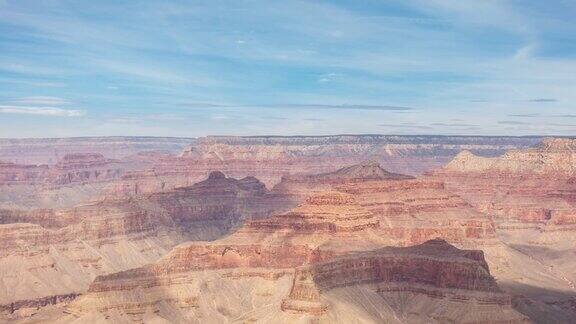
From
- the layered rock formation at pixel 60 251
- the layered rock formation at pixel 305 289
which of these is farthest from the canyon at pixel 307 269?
the layered rock formation at pixel 60 251

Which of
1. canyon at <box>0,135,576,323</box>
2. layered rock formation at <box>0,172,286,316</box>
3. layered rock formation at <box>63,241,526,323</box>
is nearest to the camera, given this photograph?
layered rock formation at <box>63,241,526,323</box>

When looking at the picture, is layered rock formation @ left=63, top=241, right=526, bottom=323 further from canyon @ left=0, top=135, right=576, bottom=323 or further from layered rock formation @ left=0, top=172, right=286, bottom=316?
layered rock formation @ left=0, top=172, right=286, bottom=316

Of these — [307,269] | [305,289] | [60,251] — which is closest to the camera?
[305,289]

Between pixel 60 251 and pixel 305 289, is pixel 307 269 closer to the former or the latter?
pixel 305 289

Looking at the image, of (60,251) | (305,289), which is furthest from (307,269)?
(60,251)

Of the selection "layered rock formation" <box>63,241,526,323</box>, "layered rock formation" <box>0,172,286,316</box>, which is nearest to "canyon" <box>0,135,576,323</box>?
"layered rock formation" <box>63,241,526,323</box>

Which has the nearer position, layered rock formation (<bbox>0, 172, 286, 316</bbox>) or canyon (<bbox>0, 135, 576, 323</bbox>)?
canyon (<bbox>0, 135, 576, 323</bbox>)

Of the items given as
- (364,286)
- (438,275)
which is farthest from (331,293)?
(438,275)

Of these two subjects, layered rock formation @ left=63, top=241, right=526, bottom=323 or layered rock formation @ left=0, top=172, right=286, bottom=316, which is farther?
layered rock formation @ left=0, top=172, right=286, bottom=316

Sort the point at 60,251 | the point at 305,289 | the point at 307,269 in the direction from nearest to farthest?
the point at 305,289 < the point at 307,269 < the point at 60,251

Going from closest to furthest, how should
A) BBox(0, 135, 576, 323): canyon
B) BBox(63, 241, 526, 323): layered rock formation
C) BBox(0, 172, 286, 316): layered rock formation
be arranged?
BBox(63, 241, 526, 323): layered rock formation, BBox(0, 135, 576, 323): canyon, BBox(0, 172, 286, 316): layered rock formation

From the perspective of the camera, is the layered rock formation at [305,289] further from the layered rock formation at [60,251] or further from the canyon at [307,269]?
the layered rock formation at [60,251]

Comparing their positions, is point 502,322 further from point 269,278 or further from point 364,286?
point 269,278
